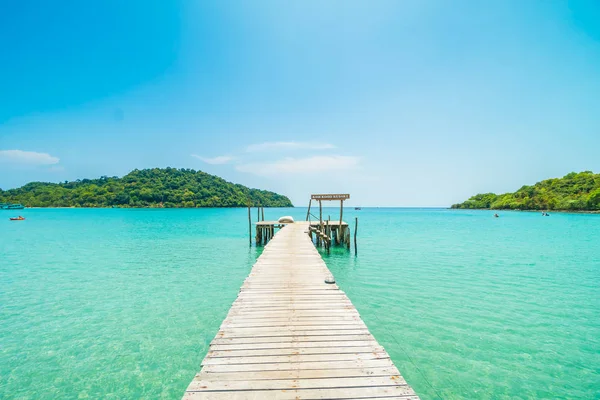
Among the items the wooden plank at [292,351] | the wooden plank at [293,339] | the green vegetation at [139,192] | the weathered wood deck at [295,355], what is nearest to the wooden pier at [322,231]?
the weathered wood deck at [295,355]

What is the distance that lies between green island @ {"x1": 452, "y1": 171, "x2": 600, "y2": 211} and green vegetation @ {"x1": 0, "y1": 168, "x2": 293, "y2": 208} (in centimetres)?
10917

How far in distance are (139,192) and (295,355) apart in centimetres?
14224

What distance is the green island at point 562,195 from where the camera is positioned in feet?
296

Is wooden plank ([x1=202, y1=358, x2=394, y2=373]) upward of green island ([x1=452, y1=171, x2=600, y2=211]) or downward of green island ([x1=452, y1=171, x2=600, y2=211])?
downward

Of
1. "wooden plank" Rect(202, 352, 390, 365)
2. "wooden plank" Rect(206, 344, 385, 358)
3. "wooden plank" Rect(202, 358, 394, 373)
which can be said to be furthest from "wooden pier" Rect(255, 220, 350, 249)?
"wooden plank" Rect(202, 358, 394, 373)

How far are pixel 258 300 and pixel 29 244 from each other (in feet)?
100

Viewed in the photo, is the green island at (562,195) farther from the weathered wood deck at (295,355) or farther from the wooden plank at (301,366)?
the wooden plank at (301,366)

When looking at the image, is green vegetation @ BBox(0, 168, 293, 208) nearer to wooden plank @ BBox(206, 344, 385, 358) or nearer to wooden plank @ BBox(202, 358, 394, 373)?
wooden plank @ BBox(206, 344, 385, 358)

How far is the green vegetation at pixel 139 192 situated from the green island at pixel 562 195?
358ft

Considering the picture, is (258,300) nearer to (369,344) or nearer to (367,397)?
(369,344)

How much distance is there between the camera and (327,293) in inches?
296

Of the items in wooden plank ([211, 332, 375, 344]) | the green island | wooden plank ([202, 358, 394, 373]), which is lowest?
wooden plank ([211, 332, 375, 344])

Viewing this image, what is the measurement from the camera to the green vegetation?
130000mm

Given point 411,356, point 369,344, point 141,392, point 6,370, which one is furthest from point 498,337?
point 6,370
